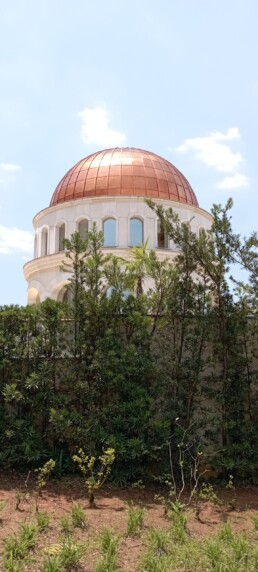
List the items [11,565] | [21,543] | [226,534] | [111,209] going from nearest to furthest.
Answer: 1. [11,565]
2. [21,543]
3. [226,534]
4. [111,209]

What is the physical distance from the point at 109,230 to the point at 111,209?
102 cm

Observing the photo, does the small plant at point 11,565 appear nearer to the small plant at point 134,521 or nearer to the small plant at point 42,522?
the small plant at point 42,522

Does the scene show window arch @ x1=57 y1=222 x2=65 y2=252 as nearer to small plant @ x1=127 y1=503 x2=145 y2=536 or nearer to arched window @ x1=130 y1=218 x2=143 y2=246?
arched window @ x1=130 y1=218 x2=143 y2=246

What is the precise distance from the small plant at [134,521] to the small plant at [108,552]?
0.35 meters

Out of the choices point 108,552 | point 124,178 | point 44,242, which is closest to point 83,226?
point 44,242

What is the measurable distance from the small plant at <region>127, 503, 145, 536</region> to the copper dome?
58.7 ft

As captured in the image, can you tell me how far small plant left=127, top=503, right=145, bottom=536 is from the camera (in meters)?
7.06

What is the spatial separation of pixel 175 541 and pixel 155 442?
3059mm

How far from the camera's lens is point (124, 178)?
79.9ft

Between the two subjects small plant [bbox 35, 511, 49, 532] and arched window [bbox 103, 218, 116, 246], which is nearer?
small plant [bbox 35, 511, 49, 532]

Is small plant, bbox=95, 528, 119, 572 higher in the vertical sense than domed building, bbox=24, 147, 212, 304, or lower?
lower

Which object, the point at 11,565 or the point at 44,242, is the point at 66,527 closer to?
the point at 11,565

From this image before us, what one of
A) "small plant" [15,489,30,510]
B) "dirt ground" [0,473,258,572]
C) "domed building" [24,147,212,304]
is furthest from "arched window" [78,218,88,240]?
"small plant" [15,489,30,510]

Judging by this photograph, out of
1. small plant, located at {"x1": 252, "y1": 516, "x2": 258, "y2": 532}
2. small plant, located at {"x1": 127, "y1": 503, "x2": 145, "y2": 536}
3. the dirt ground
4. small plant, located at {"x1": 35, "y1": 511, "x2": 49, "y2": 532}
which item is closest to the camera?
the dirt ground
